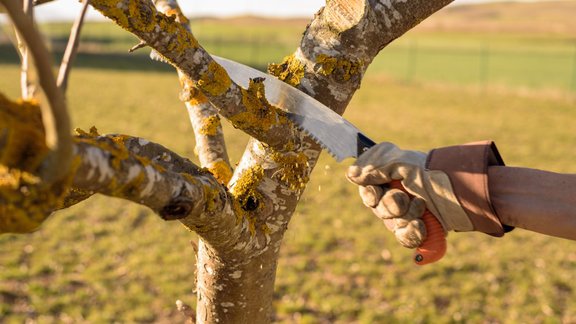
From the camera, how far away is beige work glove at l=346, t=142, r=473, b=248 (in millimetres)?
2312

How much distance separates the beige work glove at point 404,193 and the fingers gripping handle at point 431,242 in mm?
30

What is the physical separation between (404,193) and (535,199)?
49 centimetres

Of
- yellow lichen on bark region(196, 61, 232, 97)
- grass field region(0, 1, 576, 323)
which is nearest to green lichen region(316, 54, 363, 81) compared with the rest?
yellow lichen on bark region(196, 61, 232, 97)

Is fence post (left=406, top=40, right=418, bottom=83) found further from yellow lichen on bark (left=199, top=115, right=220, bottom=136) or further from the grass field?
yellow lichen on bark (left=199, top=115, right=220, bottom=136)

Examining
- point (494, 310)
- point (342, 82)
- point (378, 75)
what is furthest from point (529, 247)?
point (378, 75)

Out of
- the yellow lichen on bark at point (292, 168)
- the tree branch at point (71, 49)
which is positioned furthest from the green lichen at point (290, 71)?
the tree branch at point (71, 49)

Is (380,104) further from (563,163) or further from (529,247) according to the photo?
(529,247)

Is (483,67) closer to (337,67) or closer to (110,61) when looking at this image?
(110,61)

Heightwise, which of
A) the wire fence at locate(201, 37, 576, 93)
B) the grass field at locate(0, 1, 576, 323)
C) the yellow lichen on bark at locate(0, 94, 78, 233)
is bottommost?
the wire fence at locate(201, 37, 576, 93)

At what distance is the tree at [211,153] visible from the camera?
1.28m

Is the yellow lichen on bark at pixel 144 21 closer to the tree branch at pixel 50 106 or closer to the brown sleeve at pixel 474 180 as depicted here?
the tree branch at pixel 50 106

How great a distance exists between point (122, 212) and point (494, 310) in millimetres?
5040

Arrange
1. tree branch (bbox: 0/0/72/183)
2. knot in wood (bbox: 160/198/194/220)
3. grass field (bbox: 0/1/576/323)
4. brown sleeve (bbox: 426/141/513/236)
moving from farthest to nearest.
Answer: grass field (bbox: 0/1/576/323) < brown sleeve (bbox: 426/141/513/236) < knot in wood (bbox: 160/198/194/220) < tree branch (bbox: 0/0/72/183)

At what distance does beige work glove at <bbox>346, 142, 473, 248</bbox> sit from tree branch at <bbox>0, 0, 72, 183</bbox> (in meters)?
1.33
